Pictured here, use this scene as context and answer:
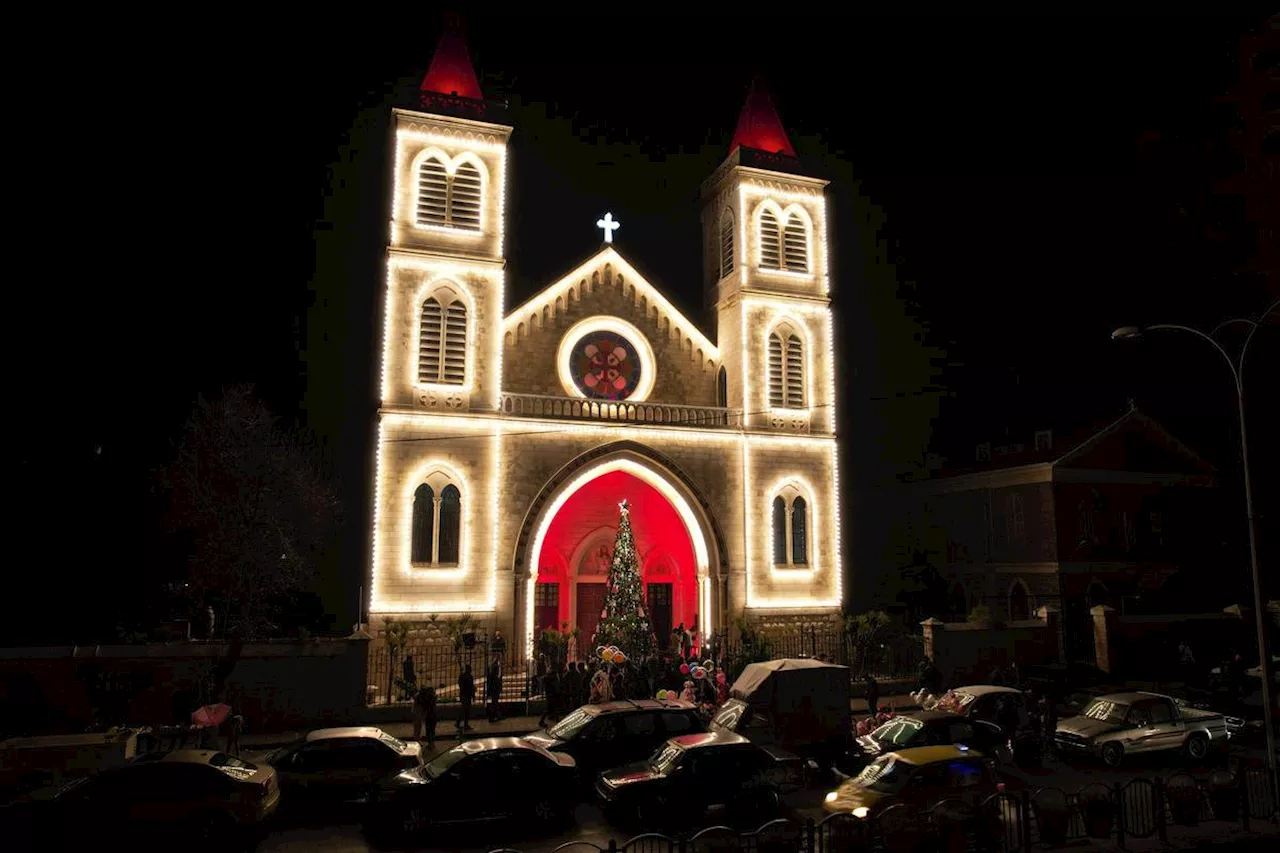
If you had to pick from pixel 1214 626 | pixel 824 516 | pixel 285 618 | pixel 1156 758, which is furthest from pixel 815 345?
pixel 285 618

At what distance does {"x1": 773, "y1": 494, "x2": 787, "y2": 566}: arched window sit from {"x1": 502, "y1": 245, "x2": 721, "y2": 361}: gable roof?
5926 millimetres

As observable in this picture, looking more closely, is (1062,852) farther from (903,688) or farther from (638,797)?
(903,688)

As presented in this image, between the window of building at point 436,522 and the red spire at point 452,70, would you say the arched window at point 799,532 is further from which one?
the red spire at point 452,70

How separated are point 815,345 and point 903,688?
13002 millimetres

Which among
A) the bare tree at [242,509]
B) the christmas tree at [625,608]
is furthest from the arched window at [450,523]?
the christmas tree at [625,608]

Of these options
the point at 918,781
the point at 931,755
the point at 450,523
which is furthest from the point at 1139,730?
the point at 450,523

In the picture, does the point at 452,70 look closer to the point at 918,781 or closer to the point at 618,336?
the point at 618,336

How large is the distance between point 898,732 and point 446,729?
10.3 m

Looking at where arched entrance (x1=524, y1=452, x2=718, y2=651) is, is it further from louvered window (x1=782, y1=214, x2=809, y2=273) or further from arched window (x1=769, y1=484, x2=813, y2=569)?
louvered window (x1=782, y1=214, x2=809, y2=273)

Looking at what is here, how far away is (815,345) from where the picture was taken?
31797 mm

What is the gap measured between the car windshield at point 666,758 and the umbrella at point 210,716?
832 centimetres

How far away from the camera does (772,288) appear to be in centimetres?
3169

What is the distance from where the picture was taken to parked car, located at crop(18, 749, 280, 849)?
1112cm

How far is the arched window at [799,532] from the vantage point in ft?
99.3
